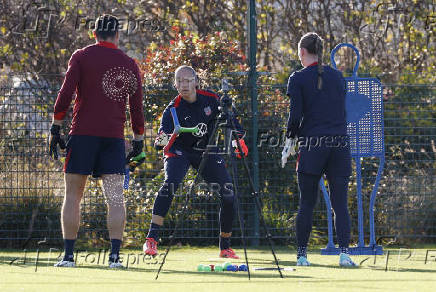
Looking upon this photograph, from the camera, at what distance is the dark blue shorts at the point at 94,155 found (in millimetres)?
6777

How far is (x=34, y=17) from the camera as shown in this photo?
14109mm

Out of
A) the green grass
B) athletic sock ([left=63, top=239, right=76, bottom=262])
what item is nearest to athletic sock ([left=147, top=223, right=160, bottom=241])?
the green grass

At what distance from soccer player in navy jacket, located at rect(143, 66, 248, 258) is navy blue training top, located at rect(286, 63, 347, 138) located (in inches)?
39.1

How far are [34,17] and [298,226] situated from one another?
8212 millimetres

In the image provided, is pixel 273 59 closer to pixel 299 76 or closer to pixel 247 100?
pixel 247 100

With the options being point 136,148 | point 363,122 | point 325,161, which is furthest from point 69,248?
point 363,122

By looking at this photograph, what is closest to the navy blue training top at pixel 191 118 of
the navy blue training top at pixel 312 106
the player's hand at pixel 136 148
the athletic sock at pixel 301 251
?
the player's hand at pixel 136 148

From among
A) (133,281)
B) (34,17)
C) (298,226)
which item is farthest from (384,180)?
(34,17)

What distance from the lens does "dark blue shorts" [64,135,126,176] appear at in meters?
6.78

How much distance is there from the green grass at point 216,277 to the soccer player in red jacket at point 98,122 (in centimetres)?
46

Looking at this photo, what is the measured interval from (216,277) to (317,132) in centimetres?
155

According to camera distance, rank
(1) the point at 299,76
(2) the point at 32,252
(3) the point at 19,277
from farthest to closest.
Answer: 1. (2) the point at 32,252
2. (1) the point at 299,76
3. (3) the point at 19,277

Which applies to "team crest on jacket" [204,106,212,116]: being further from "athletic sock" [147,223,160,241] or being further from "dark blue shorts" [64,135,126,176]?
"dark blue shorts" [64,135,126,176]

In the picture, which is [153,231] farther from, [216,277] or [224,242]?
[216,277]
